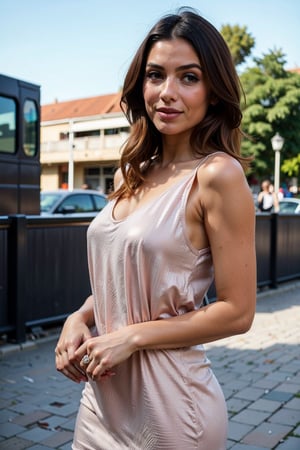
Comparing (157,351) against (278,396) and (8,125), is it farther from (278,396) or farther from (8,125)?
(8,125)

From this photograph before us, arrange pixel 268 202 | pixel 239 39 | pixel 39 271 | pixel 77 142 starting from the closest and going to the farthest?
pixel 39 271 < pixel 268 202 < pixel 77 142 < pixel 239 39

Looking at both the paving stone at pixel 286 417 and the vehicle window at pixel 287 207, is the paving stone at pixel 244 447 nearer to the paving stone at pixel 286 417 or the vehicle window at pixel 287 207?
the paving stone at pixel 286 417

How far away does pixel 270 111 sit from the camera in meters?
34.2

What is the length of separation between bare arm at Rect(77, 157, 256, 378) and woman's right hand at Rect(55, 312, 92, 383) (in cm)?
11

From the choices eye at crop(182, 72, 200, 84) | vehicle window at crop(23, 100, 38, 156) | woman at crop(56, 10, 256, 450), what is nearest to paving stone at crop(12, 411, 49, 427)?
woman at crop(56, 10, 256, 450)

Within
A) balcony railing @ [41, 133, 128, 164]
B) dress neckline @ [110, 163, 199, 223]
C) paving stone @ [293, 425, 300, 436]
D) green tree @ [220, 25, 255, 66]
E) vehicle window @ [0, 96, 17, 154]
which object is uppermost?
green tree @ [220, 25, 255, 66]

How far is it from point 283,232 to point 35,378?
620 centimetres

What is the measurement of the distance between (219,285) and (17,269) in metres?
4.41

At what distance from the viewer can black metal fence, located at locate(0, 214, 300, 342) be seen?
18.2 feet

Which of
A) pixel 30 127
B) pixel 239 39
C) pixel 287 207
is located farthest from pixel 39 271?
pixel 239 39

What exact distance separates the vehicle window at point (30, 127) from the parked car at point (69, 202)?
85.5 inches

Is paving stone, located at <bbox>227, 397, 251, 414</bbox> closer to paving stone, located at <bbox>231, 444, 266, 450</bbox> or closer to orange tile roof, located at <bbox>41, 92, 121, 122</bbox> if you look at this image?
paving stone, located at <bbox>231, 444, 266, 450</bbox>

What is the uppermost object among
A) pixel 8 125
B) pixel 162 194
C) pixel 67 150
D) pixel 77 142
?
pixel 77 142

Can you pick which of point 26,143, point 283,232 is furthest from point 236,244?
point 283,232
